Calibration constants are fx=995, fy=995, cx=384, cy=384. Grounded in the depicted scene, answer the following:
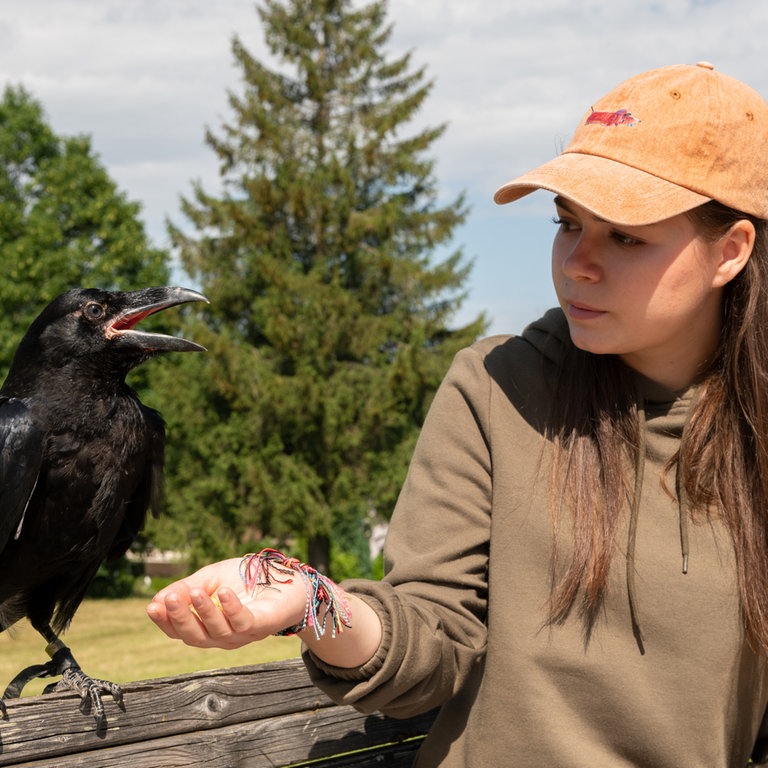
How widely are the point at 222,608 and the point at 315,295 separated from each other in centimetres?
2267

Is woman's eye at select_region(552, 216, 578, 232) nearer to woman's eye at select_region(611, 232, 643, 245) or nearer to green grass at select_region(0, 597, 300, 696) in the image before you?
woman's eye at select_region(611, 232, 643, 245)

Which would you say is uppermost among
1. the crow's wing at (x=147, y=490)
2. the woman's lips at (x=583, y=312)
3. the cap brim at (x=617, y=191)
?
the cap brim at (x=617, y=191)

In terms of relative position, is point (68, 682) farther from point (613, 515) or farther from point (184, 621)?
point (613, 515)

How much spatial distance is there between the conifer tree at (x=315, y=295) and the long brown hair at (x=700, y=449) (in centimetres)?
2118

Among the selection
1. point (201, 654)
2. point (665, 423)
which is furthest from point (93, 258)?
point (665, 423)

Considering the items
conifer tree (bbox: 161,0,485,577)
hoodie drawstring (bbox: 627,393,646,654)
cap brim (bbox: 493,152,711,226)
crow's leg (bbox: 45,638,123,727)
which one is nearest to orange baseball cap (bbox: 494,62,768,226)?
cap brim (bbox: 493,152,711,226)

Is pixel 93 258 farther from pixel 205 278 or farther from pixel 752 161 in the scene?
pixel 752 161

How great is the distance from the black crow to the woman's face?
1.70 m

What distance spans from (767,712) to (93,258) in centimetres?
2739

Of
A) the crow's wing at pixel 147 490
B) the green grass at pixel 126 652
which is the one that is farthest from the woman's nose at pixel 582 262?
the green grass at pixel 126 652

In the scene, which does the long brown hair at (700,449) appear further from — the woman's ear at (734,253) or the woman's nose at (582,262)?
the woman's nose at (582,262)

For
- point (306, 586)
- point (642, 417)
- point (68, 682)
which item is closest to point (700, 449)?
point (642, 417)

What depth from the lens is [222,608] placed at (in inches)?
57.6

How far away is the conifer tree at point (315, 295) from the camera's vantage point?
78.2 feet
